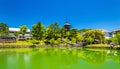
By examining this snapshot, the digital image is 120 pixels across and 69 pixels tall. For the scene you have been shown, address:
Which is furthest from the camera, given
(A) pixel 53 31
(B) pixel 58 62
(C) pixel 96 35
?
(A) pixel 53 31

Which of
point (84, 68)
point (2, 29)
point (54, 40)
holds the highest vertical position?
point (2, 29)

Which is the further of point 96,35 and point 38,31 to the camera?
point 38,31

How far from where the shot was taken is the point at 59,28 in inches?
2211

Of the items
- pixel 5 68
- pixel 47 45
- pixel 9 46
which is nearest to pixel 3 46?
pixel 9 46

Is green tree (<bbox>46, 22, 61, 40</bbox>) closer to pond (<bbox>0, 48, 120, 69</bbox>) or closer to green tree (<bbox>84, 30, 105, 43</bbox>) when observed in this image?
green tree (<bbox>84, 30, 105, 43</bbox>)

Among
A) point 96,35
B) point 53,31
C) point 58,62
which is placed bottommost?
point 58,62

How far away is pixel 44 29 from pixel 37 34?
2.87 metres

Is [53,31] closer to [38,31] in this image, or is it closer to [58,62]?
[38,31]

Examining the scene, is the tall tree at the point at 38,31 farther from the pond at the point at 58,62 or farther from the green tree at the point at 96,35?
the pond at the point at 58,62

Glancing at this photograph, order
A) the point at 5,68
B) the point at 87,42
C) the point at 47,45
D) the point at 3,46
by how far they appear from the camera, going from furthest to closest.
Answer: the point at 87,42 < the point at 47,45 < the point at 3,46 < the point at 5,68

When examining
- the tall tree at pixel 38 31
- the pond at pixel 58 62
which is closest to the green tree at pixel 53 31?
the tall tree at pixel 38 31

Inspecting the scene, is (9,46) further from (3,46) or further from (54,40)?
(54,40)

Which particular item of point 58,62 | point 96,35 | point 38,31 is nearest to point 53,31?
point 38,31

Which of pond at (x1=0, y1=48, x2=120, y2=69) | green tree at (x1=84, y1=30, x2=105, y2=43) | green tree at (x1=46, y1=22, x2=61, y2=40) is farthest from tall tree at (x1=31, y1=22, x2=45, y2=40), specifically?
pond at (x1=0, y1=48, x2=120, y2=69)
